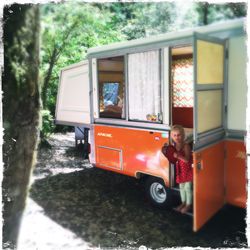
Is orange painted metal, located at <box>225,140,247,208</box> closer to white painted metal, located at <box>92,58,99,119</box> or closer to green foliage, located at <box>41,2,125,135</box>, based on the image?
white painted metal, located at <box>92,58,99,119</box>

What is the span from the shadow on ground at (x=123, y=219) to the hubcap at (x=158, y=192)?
0.56 ft

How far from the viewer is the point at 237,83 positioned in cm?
435

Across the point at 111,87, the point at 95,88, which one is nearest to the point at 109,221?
the point at 95,88

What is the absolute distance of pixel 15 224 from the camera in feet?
8.23

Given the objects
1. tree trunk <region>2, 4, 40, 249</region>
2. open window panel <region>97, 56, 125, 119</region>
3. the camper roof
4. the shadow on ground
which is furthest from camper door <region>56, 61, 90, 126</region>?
tree trunk <region>2, 4, 40, 249</region>

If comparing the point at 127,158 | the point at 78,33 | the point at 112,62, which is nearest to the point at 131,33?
the point at 78,33

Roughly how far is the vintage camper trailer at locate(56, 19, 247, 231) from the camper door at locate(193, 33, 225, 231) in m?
0.01

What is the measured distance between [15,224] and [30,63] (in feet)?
4.11

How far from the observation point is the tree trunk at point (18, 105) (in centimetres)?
205

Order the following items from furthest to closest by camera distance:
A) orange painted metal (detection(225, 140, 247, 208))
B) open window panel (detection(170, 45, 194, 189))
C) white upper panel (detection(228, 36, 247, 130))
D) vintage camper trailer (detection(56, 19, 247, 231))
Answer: open window panel (detection(170, 45, 194, 189)), orange painted metal (detection(225, 140, 247, 208)), white upper panel (detection(228, 36, 247, 130)), vintage camper trailer (detection(56, 19, 247, 231))

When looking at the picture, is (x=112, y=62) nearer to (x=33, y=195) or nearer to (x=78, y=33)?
(x=33, y=195)

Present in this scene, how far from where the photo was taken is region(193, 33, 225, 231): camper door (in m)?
3.89

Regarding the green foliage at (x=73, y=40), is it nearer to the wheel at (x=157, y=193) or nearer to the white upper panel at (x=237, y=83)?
the wheel at (x=157, y=193)

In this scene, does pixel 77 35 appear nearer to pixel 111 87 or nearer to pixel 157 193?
pixel 111 87
